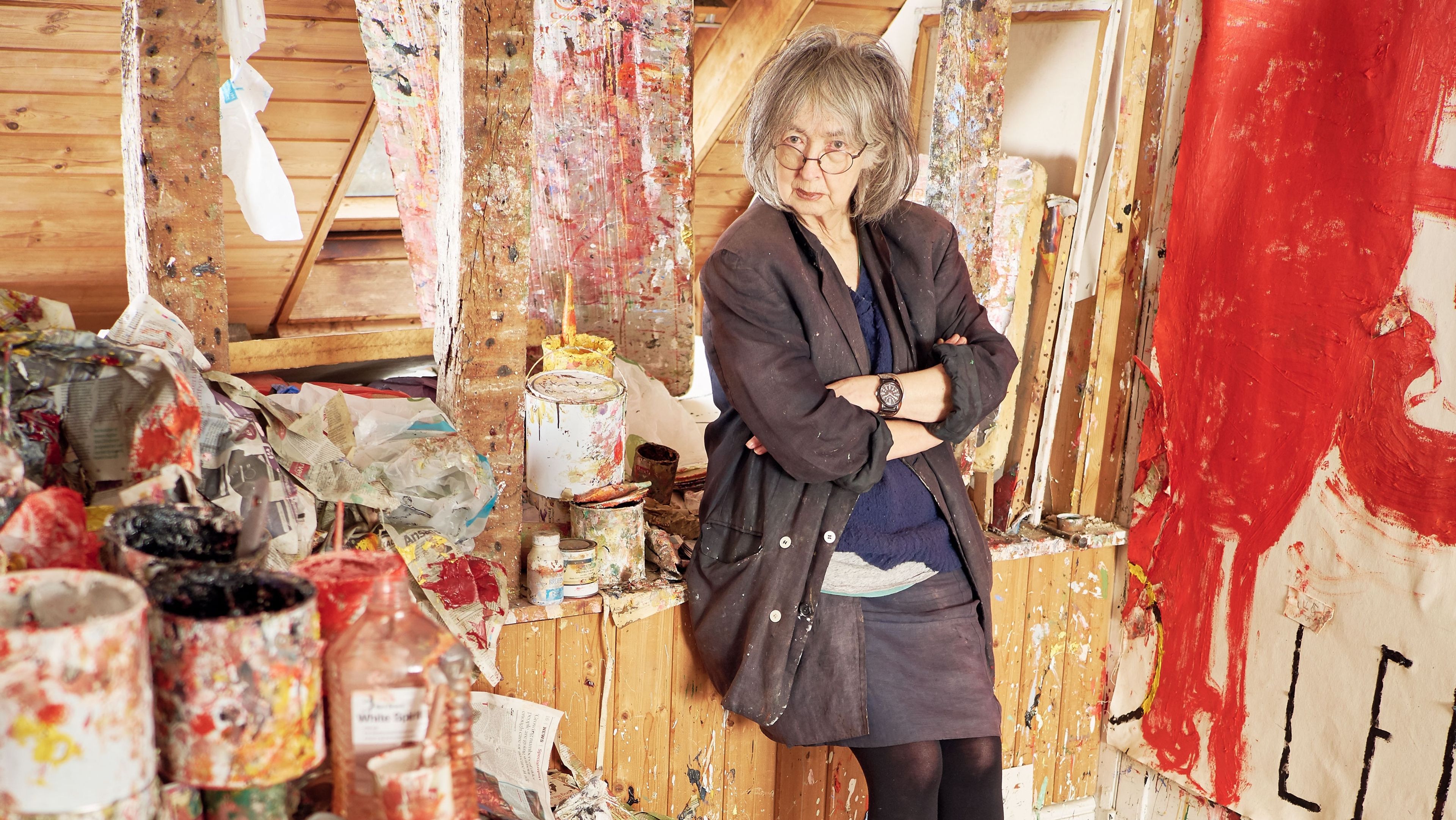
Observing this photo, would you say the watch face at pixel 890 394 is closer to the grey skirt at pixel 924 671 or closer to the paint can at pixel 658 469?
the grey skirt at pixel 924 671

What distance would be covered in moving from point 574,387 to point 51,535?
3.48 ft

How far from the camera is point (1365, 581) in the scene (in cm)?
203

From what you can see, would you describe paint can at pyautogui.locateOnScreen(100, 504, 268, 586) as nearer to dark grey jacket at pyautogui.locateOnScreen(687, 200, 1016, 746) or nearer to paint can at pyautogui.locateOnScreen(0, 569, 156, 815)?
paint can at pyautogui.locateOnScreen(0, 569, 156, 815)

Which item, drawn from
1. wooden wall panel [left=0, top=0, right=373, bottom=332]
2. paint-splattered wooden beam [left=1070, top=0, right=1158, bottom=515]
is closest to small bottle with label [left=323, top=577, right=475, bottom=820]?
paint-splattered wooden beam [left=1070, top=0, right=1158, bottom=515]

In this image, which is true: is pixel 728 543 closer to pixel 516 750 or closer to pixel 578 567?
pixel 578 567

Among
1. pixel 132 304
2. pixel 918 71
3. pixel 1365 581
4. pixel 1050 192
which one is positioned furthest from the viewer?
pixel 918 71

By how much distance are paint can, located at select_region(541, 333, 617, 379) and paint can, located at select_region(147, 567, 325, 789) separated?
4.03 ft

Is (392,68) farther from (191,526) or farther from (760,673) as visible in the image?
(191,526)

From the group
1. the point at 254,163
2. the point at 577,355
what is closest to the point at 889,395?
the point at 577,355

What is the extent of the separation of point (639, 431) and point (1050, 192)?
1.05 meters

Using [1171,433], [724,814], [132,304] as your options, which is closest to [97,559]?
[132,304]

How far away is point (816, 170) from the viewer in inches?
70.1

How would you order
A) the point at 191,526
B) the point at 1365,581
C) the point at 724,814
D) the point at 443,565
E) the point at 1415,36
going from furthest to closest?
the point at 724,814 < the point at 1365,581 < the point at 1415,36 < the point at 443,565 < the point at 191,526

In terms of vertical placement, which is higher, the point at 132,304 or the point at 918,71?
the point at 918,71
